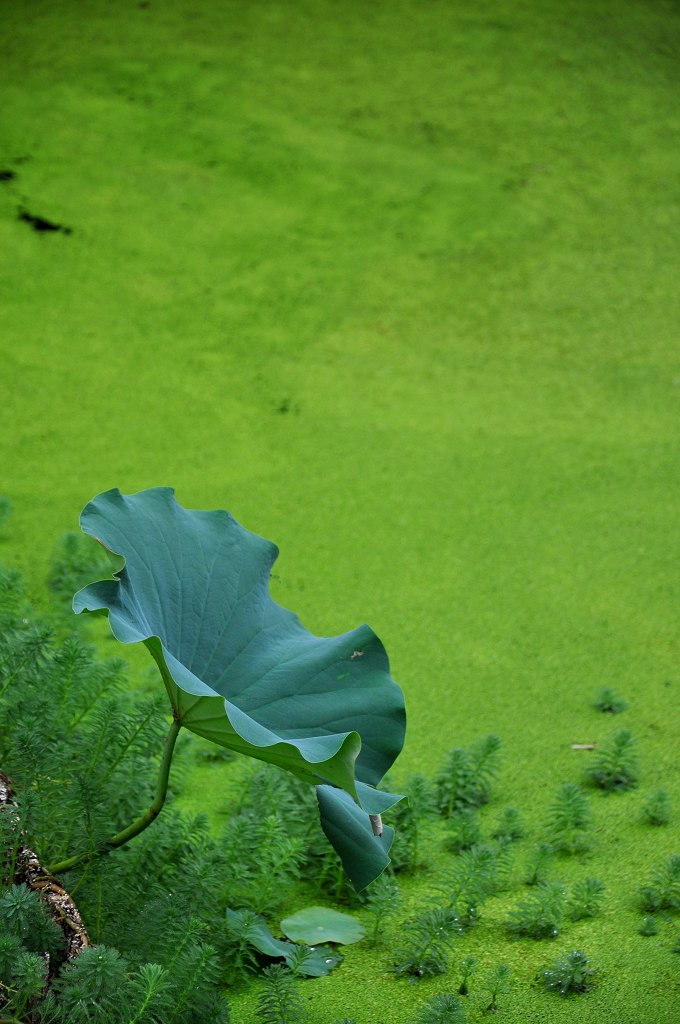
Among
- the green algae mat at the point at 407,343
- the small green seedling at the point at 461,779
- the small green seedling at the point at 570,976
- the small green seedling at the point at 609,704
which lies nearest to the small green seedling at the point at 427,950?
the green algae mat at the point at 407,343

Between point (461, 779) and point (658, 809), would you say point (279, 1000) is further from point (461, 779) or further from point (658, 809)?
point (658, 809)

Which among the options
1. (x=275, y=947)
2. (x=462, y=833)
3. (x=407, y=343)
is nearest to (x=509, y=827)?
(x=462, y=833)

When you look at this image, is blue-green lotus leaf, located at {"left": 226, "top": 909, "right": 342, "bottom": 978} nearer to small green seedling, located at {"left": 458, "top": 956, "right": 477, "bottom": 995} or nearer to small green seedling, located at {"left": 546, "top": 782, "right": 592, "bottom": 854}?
small green seedling, located at {"left": 458, "top": 956, "right": 477, "bottom": 995}

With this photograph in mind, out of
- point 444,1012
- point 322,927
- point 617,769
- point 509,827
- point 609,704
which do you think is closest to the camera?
point 444,1012

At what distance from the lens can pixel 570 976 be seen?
55.1 inches

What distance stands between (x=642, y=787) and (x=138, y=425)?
4.77 ft

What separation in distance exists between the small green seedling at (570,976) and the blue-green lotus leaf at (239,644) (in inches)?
14.8

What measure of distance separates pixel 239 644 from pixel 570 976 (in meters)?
0.54

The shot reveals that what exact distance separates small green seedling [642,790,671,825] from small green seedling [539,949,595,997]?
1.24ft

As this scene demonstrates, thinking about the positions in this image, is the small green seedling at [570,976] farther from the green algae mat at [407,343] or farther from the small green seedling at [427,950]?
the small green seedling at [427,950]

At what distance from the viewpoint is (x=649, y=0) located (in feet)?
15.3

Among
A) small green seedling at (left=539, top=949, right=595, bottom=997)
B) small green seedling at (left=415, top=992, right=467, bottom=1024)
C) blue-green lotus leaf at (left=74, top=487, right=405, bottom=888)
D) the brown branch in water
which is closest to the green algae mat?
small green seedling at (left=539, top=949, right=595, bottom=997)

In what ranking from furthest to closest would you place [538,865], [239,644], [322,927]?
[538,865], [322,927], [239,644]

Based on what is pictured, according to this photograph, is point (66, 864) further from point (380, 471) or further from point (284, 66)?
point (284, 66)
